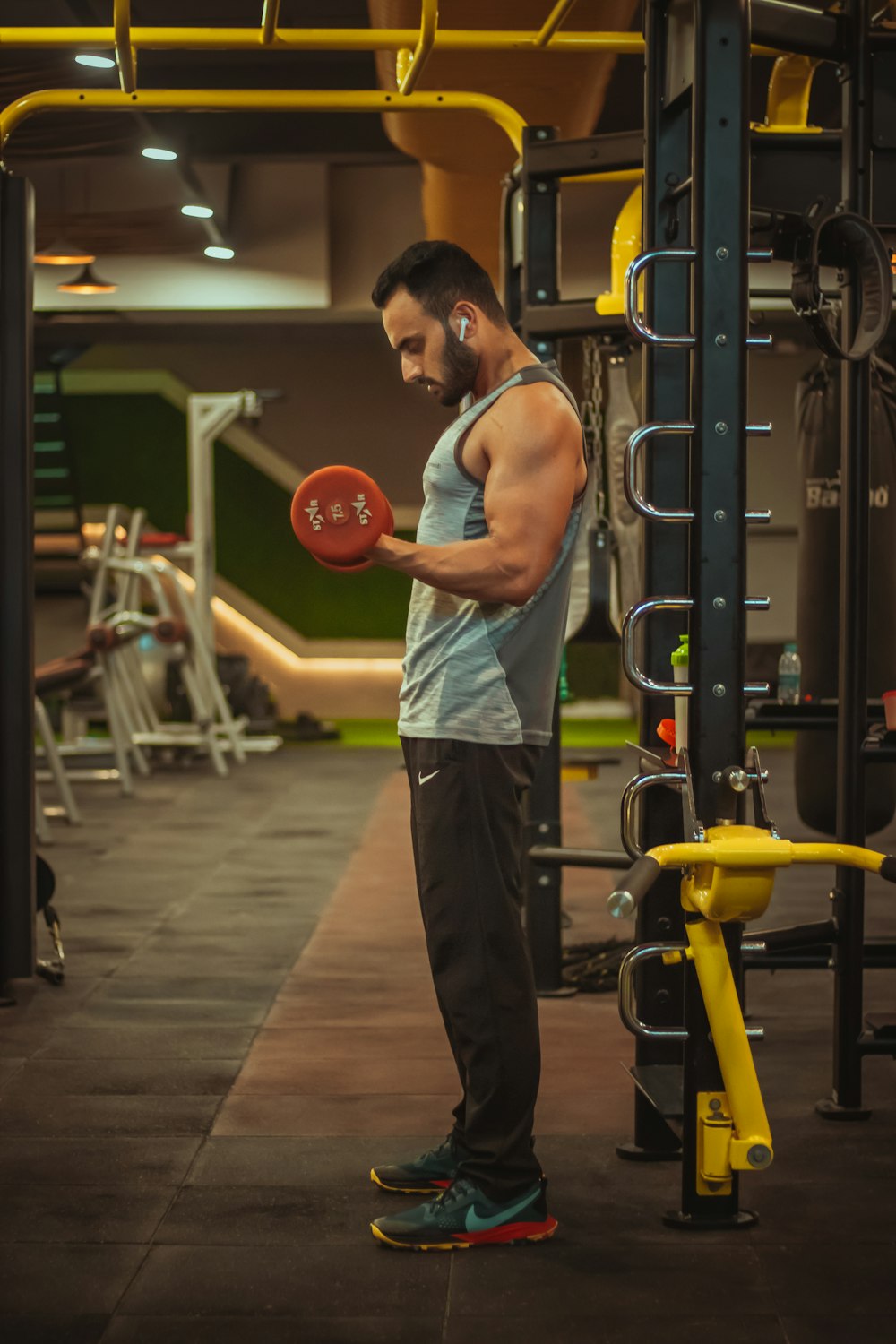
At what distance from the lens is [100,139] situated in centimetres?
542

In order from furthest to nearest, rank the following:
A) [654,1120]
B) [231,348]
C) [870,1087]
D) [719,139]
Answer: [231,348]
[870,1087]
[654,1120]
[719,139]

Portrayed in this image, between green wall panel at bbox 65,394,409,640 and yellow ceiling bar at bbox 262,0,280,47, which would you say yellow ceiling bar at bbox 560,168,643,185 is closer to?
yellow ceiling bar at bbox 262,0,280,47

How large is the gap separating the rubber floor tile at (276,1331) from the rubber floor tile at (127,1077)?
983mm

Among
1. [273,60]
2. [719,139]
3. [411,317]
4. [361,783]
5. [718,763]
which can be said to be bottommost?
[361,783]

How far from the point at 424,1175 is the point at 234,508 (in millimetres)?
10677

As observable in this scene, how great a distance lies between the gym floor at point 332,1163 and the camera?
187 cm

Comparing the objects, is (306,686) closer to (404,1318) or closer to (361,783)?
(361,783)

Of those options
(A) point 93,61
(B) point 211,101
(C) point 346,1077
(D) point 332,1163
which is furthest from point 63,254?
(D) point 332,1163

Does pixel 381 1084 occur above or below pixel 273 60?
below

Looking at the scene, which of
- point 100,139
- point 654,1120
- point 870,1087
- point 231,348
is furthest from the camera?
point 231,348

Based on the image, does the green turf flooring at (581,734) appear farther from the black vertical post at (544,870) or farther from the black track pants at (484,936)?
the black track pants at (484,936)

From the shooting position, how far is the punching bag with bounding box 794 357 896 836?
3598 millimetres

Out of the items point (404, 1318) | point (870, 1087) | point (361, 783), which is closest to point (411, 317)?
point (404, 1318)

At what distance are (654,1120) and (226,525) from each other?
34.7 feet
